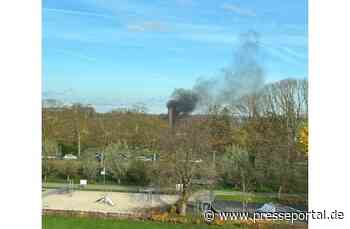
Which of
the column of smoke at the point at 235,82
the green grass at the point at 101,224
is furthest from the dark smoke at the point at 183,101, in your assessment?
the green grass at the point at 101,224

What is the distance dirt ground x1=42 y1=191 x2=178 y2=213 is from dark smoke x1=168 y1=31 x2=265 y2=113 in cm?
45

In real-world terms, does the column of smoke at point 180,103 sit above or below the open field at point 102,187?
above

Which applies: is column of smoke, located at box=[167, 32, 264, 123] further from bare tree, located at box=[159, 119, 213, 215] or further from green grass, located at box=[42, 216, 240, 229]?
green grass, located at box=[42, 216, 240, 229]

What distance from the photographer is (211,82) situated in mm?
2275

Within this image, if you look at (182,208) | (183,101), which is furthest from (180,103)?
(182,208)

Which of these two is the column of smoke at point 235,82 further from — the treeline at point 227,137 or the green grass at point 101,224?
the green grass at point 101,224

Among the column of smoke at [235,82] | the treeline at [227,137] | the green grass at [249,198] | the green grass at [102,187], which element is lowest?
the green grass at [249,198]

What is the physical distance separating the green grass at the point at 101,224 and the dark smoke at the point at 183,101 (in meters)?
0.52

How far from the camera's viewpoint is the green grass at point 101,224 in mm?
2355

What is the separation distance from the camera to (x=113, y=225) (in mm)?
2365

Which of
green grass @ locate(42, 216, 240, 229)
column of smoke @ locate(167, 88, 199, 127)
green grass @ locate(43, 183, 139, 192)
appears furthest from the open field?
column of smoke @ locate(167, 88, 199, 127)
